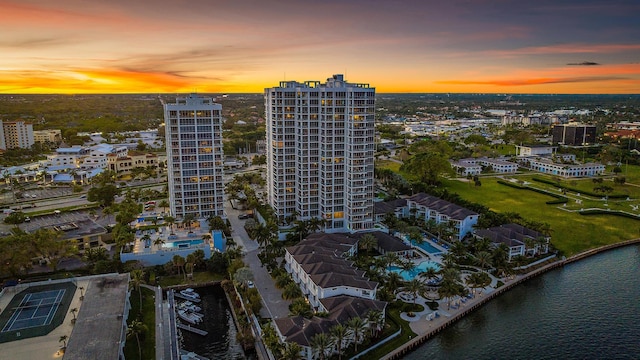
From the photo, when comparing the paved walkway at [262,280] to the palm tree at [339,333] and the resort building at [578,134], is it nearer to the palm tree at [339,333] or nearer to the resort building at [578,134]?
the palm tree at [339,333]

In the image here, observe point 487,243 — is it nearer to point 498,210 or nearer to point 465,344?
point 465,344

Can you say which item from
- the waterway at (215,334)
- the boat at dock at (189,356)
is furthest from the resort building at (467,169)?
the boat at dock at (189,356)

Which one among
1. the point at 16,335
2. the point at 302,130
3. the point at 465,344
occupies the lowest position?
the point at 465,344

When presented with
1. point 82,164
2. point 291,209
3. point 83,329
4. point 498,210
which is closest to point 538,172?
point 498,210

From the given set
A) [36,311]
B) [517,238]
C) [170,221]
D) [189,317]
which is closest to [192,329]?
[189,317]

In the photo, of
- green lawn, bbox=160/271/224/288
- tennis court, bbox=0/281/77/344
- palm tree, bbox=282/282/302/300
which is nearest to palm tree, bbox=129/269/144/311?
green lawn, bbox=160/271/224/288

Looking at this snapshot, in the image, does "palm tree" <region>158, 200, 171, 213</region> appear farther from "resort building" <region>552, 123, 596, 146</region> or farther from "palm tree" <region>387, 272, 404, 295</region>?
"resort building" <region>552, 123, 596, 146</region>

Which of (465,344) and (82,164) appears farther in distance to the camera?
(82,164)
